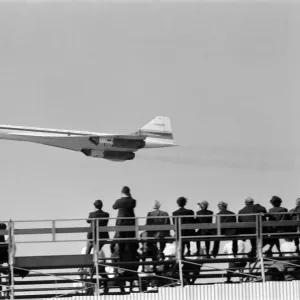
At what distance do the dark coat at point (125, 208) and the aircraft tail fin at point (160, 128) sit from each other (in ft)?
95.6

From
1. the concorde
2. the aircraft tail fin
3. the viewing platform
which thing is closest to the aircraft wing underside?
the concorde

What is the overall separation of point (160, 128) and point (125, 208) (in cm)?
2948

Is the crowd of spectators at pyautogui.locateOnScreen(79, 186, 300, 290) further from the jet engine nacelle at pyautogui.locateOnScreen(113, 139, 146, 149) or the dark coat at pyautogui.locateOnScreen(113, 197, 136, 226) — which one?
the jet engine nacelle at pyautogui.locateOnScreen(113, 139, 146, 149)

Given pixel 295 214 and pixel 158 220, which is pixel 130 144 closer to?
pixel 158 220

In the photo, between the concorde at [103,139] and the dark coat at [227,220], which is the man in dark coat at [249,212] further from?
the concorde at [103,139]

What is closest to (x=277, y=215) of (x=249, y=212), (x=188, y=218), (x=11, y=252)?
(x=249, y=212)

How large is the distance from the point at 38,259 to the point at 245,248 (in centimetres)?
523

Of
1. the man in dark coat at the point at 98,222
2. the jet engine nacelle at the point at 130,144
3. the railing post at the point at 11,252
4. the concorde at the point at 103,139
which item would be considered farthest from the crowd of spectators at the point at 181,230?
the jet engine nacelle at the point at 130,144

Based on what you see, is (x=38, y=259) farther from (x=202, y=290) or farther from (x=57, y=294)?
(x=202, y=290)

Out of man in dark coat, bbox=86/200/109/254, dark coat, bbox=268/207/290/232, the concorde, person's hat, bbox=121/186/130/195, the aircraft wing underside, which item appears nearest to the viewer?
man in dark coat, bbox=86/200/109/254

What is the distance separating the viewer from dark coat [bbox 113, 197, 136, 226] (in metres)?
21.3

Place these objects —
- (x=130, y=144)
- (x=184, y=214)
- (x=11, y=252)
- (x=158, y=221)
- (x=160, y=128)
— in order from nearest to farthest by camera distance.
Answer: (x=11, y=252) → (x=158, y=221) → (x=184, y=214) → (x=160, y=128) → (x=130, y=144)

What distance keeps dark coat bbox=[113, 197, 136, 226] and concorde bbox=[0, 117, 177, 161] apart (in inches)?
1135

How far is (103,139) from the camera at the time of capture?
5184 centimetres
